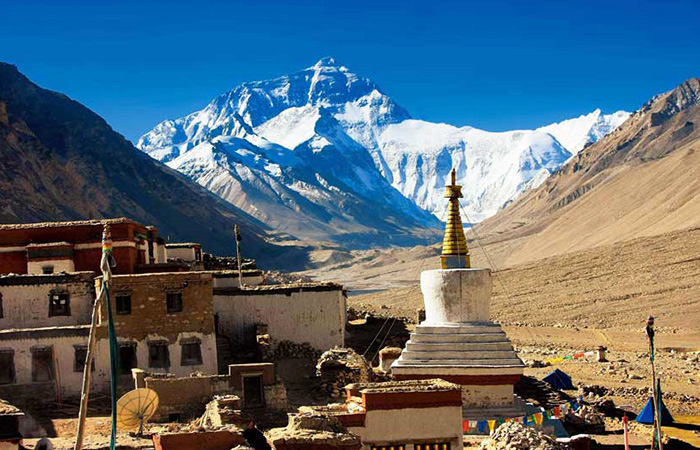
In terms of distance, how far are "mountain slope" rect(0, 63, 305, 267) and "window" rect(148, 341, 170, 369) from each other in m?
64.3

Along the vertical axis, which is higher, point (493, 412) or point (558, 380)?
point (493, 412)

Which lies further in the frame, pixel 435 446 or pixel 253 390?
pixel 253 390

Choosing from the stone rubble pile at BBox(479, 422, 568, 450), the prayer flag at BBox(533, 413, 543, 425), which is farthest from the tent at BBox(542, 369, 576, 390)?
the stone rubble pile at BBox(479, 422, 568, 450)

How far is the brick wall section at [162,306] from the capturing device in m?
23.4

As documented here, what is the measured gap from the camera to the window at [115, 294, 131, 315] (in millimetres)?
23406

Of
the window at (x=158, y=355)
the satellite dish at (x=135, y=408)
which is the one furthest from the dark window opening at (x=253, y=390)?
the window at (x=158, y=355)

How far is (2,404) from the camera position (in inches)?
631

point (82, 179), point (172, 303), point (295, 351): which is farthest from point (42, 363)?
point (82, 179)

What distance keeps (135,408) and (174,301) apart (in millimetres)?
5731

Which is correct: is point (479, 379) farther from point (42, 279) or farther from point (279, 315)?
point (42, 279)

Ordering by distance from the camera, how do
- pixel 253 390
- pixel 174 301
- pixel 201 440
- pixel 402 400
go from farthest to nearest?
pixel 174 301, pixel 253 390, pixel 402 400, pixel 201 440

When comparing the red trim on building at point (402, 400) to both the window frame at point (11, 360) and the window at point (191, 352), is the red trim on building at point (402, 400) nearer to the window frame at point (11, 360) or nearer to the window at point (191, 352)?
the window at point (191, 352)

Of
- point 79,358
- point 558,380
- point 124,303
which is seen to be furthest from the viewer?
point 558,380

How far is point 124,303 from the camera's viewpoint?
2345cm
